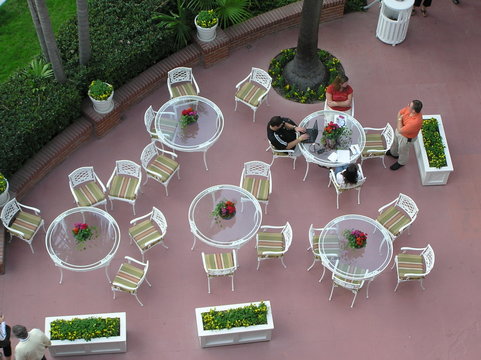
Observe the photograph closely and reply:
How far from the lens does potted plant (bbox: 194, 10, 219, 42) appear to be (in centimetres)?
1761

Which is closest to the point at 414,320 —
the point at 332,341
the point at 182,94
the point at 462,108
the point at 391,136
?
the point at 332,341

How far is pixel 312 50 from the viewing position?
17.4 metres

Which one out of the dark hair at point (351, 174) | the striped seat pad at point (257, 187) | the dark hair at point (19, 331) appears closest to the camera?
the dark hair at point (19, 331)

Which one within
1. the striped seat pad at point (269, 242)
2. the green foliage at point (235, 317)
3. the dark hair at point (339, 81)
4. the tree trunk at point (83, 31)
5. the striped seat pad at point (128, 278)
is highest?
the tree trunk at point (83, 31)

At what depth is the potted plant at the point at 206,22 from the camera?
57.8 ft

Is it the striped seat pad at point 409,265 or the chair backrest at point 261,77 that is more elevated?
the chair backrest at point 261,77

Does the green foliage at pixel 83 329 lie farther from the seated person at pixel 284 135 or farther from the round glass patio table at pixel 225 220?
the seated person at pixel 284 135

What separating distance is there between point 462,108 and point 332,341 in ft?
21.5

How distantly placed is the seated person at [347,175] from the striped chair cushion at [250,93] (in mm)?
2529

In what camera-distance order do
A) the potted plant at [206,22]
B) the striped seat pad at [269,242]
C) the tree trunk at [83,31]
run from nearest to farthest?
→ the striped seat pad at [269,242], the tree trunk at [83,31], the potted plant at [206,22]

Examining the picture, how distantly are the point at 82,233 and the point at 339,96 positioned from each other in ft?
20.3

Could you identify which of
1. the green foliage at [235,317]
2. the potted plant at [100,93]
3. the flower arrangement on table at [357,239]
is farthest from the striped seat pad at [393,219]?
the potted plant at [100,93]

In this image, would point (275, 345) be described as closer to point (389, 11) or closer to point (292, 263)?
point (292, 263)

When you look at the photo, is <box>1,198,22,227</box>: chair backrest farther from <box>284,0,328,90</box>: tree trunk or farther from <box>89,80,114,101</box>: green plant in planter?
<box>284,0,328,90</box>: tree trunk
